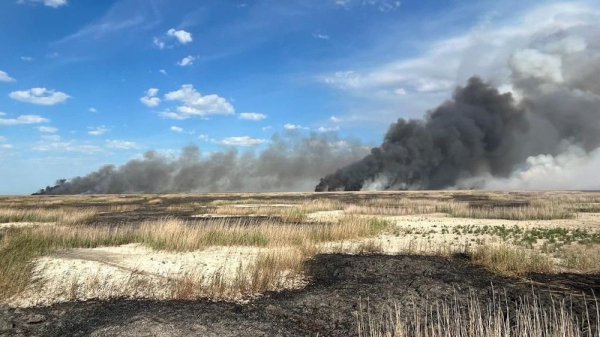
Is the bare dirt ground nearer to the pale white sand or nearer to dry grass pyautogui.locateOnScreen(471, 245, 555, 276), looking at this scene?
dry grass pyautogui.locateOnScreen(471, 245, 555, 276)

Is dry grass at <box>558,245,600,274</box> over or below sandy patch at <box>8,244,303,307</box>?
below

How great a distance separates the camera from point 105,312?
31.4ft

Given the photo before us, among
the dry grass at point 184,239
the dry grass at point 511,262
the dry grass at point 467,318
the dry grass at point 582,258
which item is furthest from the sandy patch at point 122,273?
the dry grass at point 582,258

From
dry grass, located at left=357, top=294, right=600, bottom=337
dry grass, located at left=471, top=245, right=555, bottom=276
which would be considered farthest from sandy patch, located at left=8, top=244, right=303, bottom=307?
dry grass, located at left=471, top=245, right=555, bottom=276

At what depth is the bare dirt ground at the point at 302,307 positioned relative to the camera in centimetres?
833

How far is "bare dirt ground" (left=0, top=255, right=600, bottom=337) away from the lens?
833cm

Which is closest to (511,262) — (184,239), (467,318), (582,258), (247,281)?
(582,258)

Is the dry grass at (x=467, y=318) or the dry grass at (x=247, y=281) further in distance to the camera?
the dry grass at (x=247, y=281)

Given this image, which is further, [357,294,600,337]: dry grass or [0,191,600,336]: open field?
[0,191,600,336]: open field

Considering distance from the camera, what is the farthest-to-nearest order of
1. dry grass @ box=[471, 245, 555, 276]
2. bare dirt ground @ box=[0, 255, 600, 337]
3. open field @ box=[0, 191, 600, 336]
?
dry grass @ box=[471, 245, 555, 276]
open field @ box=[0, 191, 600, 336]
bare dirt ground @ box=[0, 255, 600, 337]

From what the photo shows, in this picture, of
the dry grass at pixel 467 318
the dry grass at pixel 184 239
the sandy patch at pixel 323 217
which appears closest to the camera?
the dry grass at pixel 467 318

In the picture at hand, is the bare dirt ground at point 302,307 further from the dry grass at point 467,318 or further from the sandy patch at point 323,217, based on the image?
the sandy patch at point 323,217

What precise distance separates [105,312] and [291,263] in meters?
5.86

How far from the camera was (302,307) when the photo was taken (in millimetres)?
9891
